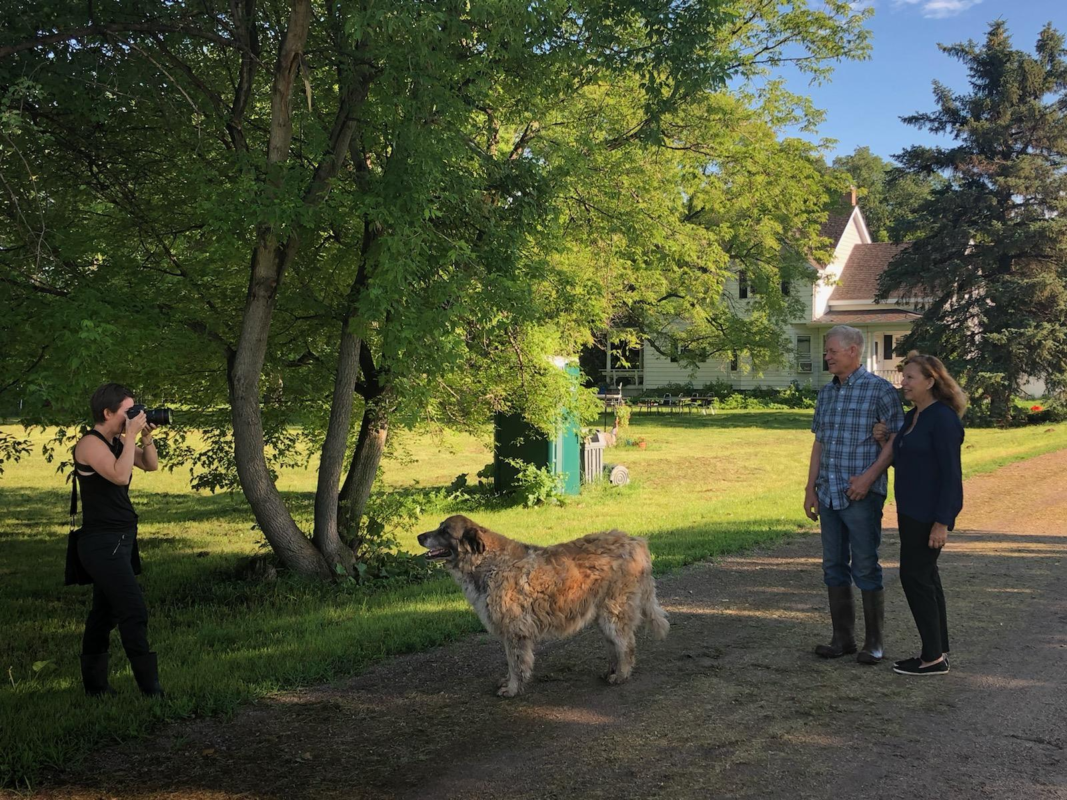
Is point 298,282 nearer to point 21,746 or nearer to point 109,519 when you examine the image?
point 109,519

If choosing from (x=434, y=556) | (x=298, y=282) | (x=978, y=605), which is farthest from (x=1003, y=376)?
(x=434, y=556)

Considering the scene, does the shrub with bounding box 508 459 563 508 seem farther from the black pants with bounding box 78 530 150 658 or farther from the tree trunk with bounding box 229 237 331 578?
the black pants with bounding box 78 530 150 658

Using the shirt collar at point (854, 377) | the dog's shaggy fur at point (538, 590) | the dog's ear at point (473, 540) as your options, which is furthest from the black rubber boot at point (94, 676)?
the shirt collar at point (854, 377)

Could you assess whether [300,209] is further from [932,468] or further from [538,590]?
[932,468]

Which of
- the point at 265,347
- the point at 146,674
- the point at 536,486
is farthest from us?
the point at 536,486

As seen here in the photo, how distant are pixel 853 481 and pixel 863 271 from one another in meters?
44.3

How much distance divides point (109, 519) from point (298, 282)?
452cm

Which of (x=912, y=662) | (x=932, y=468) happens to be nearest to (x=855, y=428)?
(x=932, y=468)

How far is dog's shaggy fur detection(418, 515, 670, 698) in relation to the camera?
5.31 m

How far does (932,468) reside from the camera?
5371 millimetres

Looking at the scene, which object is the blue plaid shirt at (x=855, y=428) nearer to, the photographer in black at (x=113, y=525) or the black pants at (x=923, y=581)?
the black pants at (x=923, y=581)

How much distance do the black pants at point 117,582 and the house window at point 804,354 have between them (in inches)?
1626

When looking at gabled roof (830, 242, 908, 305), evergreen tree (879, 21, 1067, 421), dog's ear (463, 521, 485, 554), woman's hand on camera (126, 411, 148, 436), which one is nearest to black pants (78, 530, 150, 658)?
woman's hand on camera (126, 411, 148, 436)

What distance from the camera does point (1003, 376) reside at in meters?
28.1
